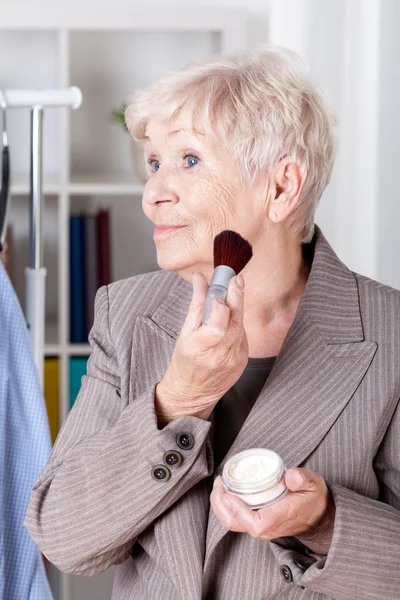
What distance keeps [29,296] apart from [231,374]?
2.24 feet

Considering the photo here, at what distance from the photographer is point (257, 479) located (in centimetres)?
97

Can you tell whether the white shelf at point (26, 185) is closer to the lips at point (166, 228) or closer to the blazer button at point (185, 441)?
the lips at point (166, 228)

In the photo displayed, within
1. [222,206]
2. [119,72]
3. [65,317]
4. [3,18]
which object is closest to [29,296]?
[222,206]

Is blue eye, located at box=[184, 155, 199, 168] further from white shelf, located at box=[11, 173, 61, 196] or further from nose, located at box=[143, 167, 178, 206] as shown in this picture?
white shelf, located at box=[11, 173, 61, 196]

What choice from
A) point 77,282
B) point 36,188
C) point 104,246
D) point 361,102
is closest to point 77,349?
point 77,282

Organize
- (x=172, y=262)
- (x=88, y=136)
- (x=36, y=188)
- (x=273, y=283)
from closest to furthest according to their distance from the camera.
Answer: (x=172, y=262) < (x=273, y=283) < (x=36, y=188) < (x=88, y=136)

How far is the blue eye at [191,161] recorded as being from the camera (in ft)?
3.91

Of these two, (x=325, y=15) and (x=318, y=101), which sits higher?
(x=325, y=15)

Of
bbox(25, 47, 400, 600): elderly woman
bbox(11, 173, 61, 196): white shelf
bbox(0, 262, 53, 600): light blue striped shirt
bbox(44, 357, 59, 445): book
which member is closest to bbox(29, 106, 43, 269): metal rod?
bbox(0, 262, 53, 600): light blue striped shirt

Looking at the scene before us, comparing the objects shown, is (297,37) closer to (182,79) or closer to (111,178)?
(182,79)

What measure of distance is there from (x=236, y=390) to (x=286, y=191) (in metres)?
0.30

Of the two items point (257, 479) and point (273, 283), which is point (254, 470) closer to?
point (257, 479)

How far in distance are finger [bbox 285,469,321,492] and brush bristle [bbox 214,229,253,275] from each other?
0.26 metres

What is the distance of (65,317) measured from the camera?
260 cm
